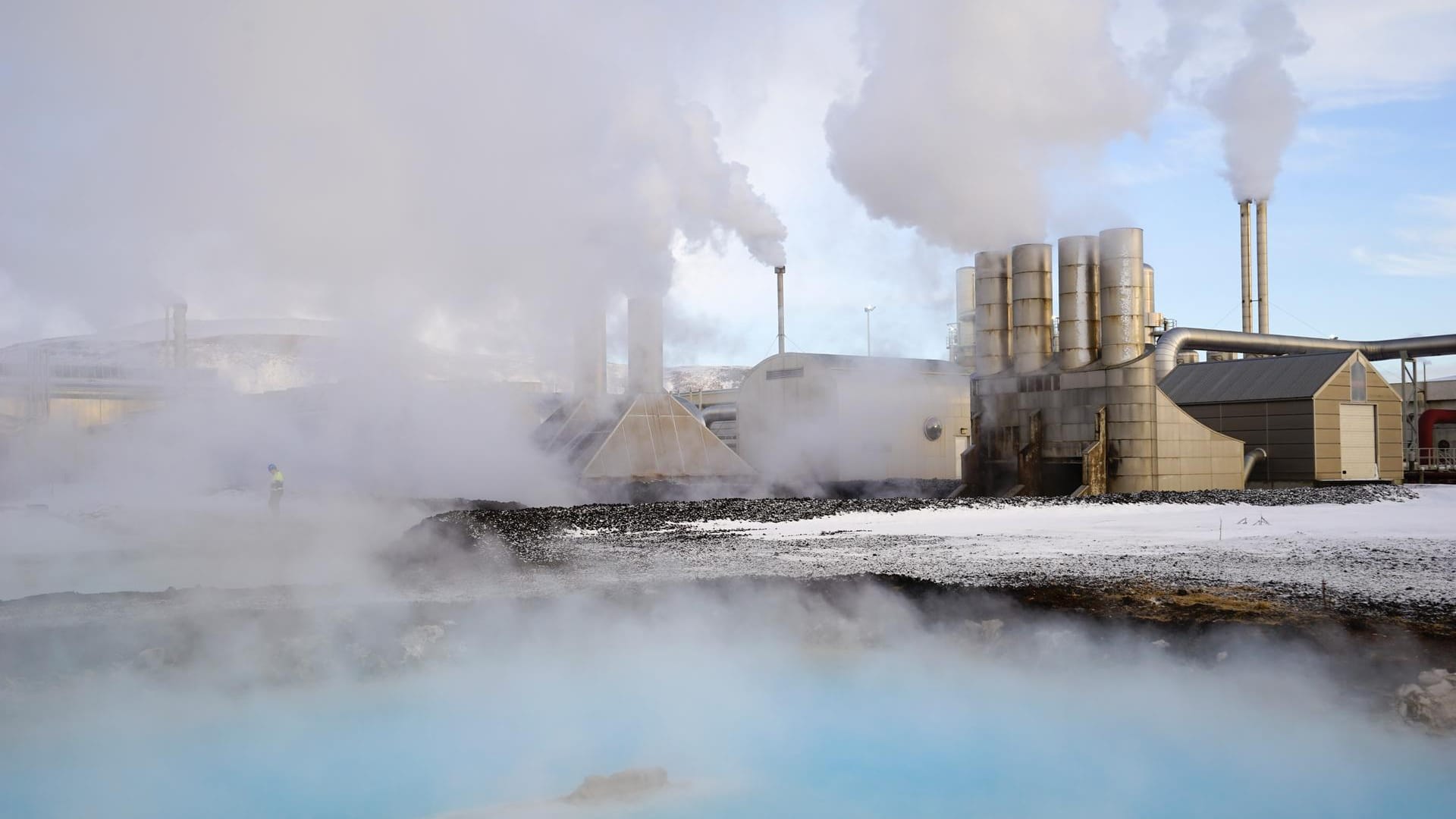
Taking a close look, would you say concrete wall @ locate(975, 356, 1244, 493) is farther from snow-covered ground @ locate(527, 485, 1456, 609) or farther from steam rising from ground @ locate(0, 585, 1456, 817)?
steam rising from ground @ locate(0, 585, 1456, 817)

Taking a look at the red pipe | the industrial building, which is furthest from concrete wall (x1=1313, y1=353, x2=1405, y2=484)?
the red pipe

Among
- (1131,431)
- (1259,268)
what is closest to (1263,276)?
(1259,268)

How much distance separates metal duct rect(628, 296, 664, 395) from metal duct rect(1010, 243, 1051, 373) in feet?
32.6

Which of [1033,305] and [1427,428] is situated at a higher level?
[1033,305]

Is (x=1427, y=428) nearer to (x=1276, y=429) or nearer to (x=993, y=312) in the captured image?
(x=1276, y=429)

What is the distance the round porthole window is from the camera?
35344 mm

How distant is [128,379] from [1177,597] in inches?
1635

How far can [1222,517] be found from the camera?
20.2 m

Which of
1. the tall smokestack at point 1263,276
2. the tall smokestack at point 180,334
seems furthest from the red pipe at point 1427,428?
the tall smokestack at point 180,334

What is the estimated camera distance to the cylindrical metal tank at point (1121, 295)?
91.9 feet

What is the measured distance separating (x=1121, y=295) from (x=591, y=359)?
14019 millimetres

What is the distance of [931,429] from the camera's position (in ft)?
116

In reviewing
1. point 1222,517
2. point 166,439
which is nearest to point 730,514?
point 1222,517

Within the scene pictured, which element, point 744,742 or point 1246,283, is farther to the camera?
point 1246,283
